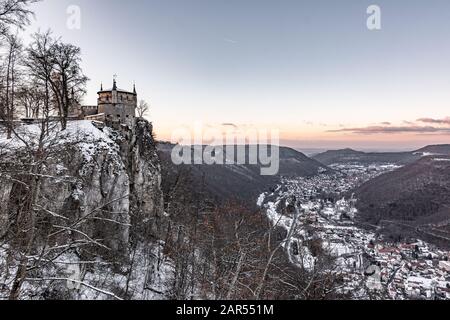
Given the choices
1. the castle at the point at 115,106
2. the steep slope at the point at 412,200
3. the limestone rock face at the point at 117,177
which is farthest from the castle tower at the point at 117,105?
the steep slope at the point at 412,200

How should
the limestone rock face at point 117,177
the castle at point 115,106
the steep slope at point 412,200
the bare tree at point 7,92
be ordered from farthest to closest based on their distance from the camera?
the steep slope at point 412,200 → the castle at point 115,106 → the limestone rock face at point 117,177 → the bare tree at point 7,92

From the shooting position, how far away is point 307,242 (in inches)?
543

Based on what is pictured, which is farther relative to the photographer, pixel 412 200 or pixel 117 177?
pixel 412 200

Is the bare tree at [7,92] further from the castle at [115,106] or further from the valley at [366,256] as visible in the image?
the castle at [115,106]

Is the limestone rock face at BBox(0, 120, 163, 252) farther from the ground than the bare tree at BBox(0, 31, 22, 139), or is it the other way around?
the bare tree at BBox(0, 31, 22, 139)

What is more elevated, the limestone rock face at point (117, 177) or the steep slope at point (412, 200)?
the limestone rock face at point (117, 177)

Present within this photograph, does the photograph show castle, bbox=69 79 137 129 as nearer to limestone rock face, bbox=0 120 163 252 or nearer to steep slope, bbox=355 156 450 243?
limestone rock face, bbox=0 120 163 252

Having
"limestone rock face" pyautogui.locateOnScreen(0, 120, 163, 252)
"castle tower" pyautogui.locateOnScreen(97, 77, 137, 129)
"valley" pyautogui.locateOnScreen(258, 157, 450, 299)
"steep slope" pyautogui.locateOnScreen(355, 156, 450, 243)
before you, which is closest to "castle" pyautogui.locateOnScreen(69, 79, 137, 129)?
"castle tower" pyautogui.locateOnScreen(97, 77, 137, 129)

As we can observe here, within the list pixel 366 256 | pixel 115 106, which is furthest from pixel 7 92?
pixel 366 256

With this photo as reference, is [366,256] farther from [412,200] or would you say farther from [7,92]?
[412,200]

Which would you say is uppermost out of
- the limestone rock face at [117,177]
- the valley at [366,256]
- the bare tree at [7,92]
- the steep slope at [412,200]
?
the bare tree at [7,92]
